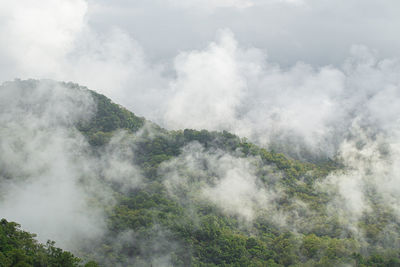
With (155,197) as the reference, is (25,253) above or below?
below

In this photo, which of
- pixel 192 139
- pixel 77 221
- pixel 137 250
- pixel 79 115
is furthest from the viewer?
pixel 79 115

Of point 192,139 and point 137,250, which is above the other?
point 192,139

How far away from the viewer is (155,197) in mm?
54625

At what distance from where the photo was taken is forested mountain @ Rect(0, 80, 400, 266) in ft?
140

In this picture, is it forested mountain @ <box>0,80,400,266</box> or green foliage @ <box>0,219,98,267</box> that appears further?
forested mountain @ <box>0,80,400,266</box>

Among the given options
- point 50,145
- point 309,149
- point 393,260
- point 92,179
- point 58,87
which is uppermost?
point 309,149

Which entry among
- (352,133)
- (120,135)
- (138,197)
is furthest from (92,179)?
(352,133)

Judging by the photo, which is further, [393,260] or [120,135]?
[120,135]

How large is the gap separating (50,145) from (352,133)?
305ft

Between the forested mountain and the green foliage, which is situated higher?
the forested mountain

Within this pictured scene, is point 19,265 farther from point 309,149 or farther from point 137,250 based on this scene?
point 309,149

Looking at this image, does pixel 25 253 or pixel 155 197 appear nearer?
pixel 25 253

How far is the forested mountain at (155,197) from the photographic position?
42681mm

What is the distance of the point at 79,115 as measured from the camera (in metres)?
80.1
